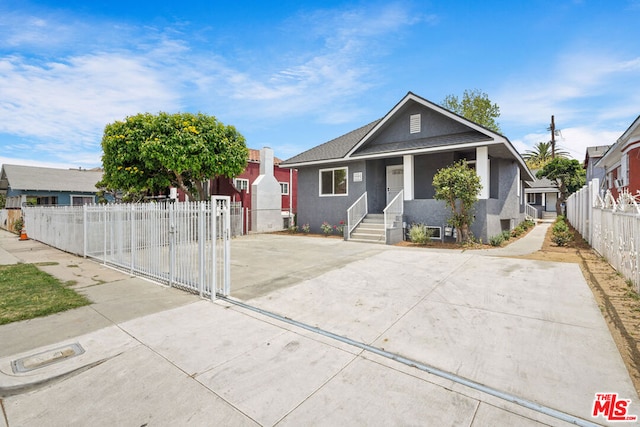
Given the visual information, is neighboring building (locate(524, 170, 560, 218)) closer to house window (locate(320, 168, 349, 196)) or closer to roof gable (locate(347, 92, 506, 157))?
roof gable (locate(347, 92, 506, 157))

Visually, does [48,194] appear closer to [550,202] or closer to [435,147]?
[435,147]

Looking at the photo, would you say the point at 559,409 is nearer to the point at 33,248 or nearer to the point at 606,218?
the point at 606,218

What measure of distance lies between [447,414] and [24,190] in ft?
108

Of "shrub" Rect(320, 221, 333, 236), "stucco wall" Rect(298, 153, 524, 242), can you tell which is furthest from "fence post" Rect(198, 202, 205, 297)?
"shrub" Rect(320, 221, 333, 236)

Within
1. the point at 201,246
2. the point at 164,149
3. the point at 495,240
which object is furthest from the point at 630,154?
the point at 164,149

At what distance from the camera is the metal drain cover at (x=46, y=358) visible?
312 cm

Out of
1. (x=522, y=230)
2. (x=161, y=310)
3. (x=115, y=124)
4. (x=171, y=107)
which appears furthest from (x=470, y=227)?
(x=115, y=124)

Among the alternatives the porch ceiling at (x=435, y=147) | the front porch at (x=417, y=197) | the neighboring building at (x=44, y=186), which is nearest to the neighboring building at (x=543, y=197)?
the front porch at (x=417, y=197)

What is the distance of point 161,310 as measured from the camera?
482 centimetres

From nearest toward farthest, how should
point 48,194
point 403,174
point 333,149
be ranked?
point 403,174 < point 333,149 < point 48,194

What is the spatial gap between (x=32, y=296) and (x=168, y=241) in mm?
2415

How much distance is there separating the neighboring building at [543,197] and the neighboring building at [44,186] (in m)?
41.8

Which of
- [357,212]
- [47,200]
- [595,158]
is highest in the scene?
[595,158]
